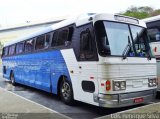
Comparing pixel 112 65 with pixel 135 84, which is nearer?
pixel 112 65

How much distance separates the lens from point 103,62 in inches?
315

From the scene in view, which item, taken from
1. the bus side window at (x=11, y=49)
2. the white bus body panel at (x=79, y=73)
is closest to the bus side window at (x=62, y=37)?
the white bus body panel at (x=79, y=73)

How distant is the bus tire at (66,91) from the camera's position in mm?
9867

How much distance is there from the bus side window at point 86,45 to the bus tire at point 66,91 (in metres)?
1.40

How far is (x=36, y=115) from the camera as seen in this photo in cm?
800

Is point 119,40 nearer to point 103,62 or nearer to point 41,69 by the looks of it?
point 103,62

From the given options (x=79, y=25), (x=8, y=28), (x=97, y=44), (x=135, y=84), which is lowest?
(x=135, y=84)

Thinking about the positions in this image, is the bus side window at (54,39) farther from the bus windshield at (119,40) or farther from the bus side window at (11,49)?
the bus side window at (11,49)

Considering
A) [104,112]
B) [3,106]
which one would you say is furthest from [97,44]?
[3,106]

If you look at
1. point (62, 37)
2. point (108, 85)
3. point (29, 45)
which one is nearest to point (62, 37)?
point (62, 37)

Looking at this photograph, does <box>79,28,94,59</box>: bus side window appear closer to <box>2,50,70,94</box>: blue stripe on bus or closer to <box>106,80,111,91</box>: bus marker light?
<box>106,80,111,91</box>: bus marker light

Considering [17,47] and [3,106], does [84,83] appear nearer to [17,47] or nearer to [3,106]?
[3,106]

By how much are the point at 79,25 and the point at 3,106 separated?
3.62 metres

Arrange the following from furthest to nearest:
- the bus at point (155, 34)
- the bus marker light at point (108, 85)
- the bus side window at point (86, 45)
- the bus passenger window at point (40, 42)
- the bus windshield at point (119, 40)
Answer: the bus passenger window at point (40, 42)
the bus at point (155, 34)
the bus side window at point (86, 45)
the bus windshield at point (119, 40)
the bus marker light at point (108, 85)
